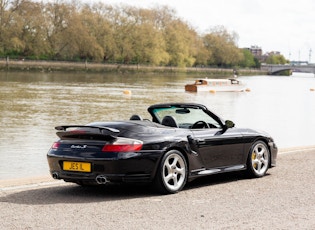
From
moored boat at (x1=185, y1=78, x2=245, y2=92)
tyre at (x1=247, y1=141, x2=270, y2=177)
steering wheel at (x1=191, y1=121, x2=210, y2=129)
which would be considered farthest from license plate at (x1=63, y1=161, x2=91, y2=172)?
moored boat at (x1=185, y1=78, x2=245, y2=92)

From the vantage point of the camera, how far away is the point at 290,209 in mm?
7344

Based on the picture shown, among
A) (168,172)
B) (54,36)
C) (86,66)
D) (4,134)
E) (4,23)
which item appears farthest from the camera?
(86,66)

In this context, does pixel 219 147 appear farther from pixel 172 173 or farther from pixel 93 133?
pixel 93 133

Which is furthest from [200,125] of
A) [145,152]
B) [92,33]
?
[92,33]

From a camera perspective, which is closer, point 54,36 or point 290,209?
point 290,209

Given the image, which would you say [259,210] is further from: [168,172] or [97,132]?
[97,132]

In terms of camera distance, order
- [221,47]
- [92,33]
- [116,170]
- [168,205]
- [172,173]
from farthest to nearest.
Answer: [221,47] → [92,33] → [172,173] → [116,170] → [168,205]

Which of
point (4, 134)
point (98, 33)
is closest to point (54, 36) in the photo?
point (98, 33)

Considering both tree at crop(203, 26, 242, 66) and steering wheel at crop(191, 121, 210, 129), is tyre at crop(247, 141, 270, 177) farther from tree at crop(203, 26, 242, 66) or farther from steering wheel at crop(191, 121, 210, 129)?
tree at crop(203, 26, 242, 66)

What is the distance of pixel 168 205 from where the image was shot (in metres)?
7.54

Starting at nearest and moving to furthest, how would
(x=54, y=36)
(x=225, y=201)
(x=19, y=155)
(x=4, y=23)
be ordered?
1. (x=225, y=201)
2. (x=19, y=155)
3. (x=4, y=23)
4. (x=54, y=36)

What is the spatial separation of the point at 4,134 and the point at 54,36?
83.8 meters

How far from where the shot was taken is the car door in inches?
352

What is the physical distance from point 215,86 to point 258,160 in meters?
65.2
